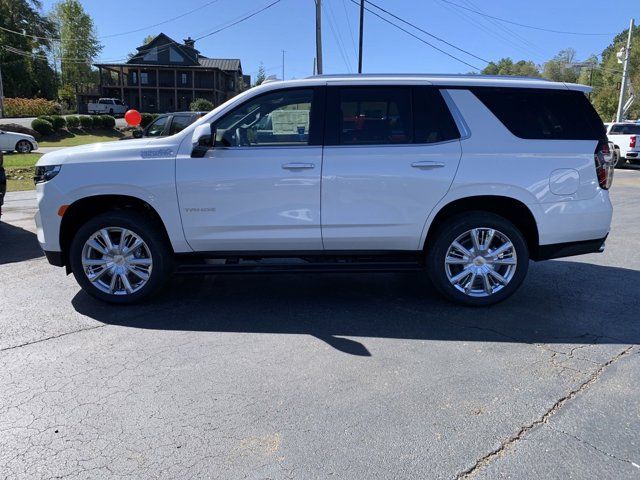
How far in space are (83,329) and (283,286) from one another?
201cm

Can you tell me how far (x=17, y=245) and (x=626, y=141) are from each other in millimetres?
21810

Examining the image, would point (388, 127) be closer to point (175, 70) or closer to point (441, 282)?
point (441, 282)

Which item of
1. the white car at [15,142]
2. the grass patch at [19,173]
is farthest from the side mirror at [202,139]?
the white car at [15,142]

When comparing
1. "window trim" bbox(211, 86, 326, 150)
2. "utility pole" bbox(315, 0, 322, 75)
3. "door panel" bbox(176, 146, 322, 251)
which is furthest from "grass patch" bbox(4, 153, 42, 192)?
"utility pole" bbox(315, 0, 322, 75)

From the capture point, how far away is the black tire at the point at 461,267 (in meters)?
4.70

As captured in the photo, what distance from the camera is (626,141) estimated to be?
20.8 metres

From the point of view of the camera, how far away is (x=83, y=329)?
4352mm

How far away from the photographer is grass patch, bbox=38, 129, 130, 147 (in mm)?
32763

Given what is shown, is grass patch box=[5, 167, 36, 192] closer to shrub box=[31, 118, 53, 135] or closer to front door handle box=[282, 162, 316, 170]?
front door handle box=[282, 162, 316, 170]

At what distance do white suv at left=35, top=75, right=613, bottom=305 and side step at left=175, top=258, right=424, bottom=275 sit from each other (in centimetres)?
1

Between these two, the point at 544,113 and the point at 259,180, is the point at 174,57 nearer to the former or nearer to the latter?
the point at 259,180

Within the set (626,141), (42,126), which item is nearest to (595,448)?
(626,141)

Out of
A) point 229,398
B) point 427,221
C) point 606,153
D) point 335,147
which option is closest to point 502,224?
point 427,221

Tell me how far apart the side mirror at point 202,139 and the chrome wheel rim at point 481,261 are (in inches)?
92.4
